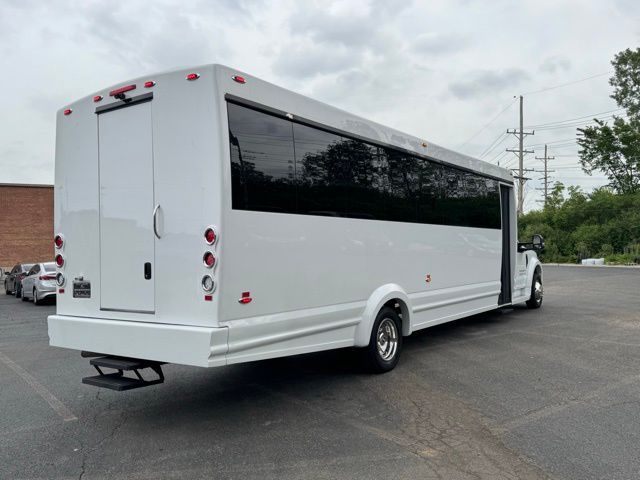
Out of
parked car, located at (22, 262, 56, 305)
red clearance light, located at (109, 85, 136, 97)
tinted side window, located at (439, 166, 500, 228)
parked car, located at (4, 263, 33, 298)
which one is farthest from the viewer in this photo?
parked car, located at (4, 263, 33, 298)

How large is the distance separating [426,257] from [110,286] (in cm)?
434

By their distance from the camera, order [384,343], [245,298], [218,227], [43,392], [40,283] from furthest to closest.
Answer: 1. [40,283]
2. [384,343]
3. [43,392]
4. [245,298]
5. [218,227]

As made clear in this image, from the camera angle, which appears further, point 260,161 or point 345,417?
point 345,417

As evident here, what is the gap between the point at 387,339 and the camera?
671 cm

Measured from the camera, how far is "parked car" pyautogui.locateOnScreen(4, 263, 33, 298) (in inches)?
781

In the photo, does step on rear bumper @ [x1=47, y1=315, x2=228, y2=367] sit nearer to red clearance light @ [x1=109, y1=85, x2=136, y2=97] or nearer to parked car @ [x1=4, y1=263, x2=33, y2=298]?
red clearance light @ [x1=109, y1=85, x2=136, y2=97]

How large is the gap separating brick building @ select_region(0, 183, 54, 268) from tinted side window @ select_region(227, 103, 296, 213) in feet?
102

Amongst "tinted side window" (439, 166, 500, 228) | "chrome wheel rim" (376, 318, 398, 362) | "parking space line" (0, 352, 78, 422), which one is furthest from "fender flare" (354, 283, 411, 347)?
"parking space line" (0, 352, 78, 422)

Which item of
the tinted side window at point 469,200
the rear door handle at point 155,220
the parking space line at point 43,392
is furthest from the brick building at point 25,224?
the rear door handle at point 155,220

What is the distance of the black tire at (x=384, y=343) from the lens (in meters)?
6.31

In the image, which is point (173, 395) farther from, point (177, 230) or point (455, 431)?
point (455, 431)

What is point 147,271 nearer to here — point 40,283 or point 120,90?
point 120,90

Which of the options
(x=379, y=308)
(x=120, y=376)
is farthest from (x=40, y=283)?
(x=379, y=308)

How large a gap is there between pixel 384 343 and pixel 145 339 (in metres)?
3.18
